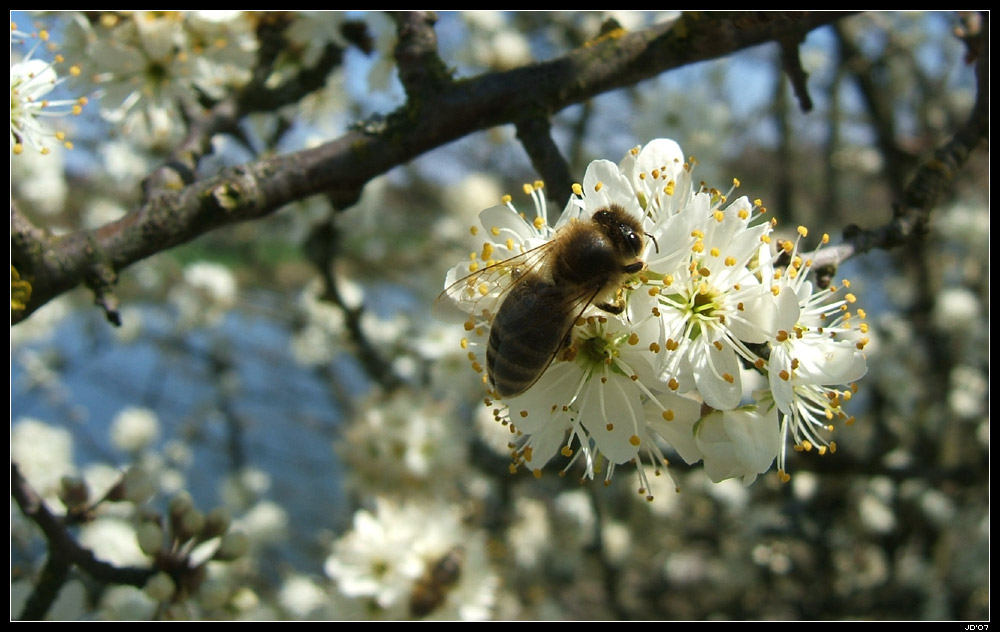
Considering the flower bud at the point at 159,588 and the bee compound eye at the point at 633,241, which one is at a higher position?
the bee compound eye at the point at 633,241

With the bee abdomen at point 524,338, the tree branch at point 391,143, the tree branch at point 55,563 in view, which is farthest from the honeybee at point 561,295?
the tree branch at point 55,563

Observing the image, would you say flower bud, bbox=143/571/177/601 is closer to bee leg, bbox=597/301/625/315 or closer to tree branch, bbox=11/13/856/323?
tree branch, bbox=11/13/856/323

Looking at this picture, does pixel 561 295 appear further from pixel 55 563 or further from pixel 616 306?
pixel 55 563

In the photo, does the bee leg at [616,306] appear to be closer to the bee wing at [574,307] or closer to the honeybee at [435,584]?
the bee wing at [574,307]

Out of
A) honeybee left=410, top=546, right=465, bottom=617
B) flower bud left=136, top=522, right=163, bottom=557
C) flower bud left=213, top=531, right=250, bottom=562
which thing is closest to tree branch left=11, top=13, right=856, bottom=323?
flower bud left=136, top=522, right=163, bottom=557

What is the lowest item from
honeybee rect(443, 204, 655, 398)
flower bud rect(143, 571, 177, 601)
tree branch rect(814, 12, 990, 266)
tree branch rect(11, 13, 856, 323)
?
flower bud rect(143, 571, 177, 601)

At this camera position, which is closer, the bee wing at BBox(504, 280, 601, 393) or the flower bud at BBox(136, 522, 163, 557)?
the bee wing at BBox(504, 280, 601, 393)

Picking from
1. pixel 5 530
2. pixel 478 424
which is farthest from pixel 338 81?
pixel 5 530
